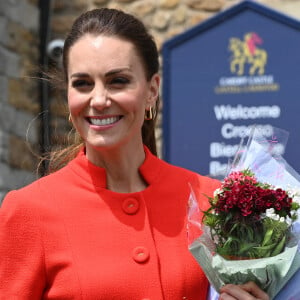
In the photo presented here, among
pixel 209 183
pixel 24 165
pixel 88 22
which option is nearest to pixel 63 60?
pixel 88 22

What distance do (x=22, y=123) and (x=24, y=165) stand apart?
271 mm

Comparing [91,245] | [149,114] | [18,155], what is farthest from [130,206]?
[18,155]

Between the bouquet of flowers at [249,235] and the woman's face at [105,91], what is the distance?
35cm

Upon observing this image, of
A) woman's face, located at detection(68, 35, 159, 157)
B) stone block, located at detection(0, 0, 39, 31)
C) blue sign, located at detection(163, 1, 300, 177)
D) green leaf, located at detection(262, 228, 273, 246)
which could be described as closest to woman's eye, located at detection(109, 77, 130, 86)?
woman's face, located at detection(68, 35, 159, 157)

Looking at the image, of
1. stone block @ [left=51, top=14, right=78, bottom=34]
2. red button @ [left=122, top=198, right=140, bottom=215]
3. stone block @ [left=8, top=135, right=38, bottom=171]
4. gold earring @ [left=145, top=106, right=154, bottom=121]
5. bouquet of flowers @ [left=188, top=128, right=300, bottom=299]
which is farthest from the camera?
stone block @ [left=51, top=14, right=78, bottom=34]

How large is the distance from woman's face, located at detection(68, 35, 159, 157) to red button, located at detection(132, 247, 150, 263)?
0.98 feet

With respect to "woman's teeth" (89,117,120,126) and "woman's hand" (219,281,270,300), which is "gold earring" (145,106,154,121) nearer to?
"woman's teeth" (89,117,120,126)

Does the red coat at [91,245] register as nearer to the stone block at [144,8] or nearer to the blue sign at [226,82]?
the blue sign at [226,82]

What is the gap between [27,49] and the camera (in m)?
5.98

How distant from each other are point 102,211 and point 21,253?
0.85 ft

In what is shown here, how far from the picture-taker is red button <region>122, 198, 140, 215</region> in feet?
8.79

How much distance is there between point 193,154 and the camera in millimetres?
4578

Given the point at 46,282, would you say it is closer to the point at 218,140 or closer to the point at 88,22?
the point at 88,22

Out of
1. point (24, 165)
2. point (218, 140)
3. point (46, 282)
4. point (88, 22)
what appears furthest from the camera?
point (24, 165)
